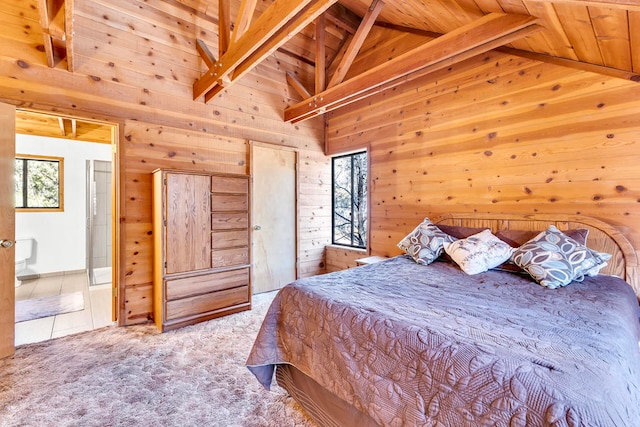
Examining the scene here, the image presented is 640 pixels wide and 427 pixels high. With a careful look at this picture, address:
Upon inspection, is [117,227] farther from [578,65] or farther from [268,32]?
[578,65]

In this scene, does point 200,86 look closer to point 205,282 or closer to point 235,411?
point 205,282

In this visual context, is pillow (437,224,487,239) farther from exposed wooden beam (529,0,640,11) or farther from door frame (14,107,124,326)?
door frame (14,107,124,326)

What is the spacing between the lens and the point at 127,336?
269 centimetres

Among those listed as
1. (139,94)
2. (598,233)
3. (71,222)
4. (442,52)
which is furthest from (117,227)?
(598,233)

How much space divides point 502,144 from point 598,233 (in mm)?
1086

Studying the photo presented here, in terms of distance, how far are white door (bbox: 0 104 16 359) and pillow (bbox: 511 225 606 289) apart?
13.0ft

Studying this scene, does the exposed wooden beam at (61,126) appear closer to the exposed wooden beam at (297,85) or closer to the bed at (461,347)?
the exposed wooden beam at (297,85)

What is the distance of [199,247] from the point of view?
9.71 feet

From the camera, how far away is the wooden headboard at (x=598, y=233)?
216 cm

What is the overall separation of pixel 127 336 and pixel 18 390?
821 millimetres

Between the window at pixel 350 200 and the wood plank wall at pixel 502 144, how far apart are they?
1.33 ft

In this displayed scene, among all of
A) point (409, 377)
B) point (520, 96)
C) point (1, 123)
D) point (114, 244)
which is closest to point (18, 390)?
point (114, 244)

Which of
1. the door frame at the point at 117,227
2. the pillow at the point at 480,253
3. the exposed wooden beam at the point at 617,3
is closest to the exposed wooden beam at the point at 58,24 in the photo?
the door frame at the point at 117,227

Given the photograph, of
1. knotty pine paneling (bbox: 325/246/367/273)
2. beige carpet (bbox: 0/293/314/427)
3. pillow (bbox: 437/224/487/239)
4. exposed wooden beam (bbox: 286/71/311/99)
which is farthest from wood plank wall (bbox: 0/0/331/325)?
pillow (bbox: 437/224/487/239)
